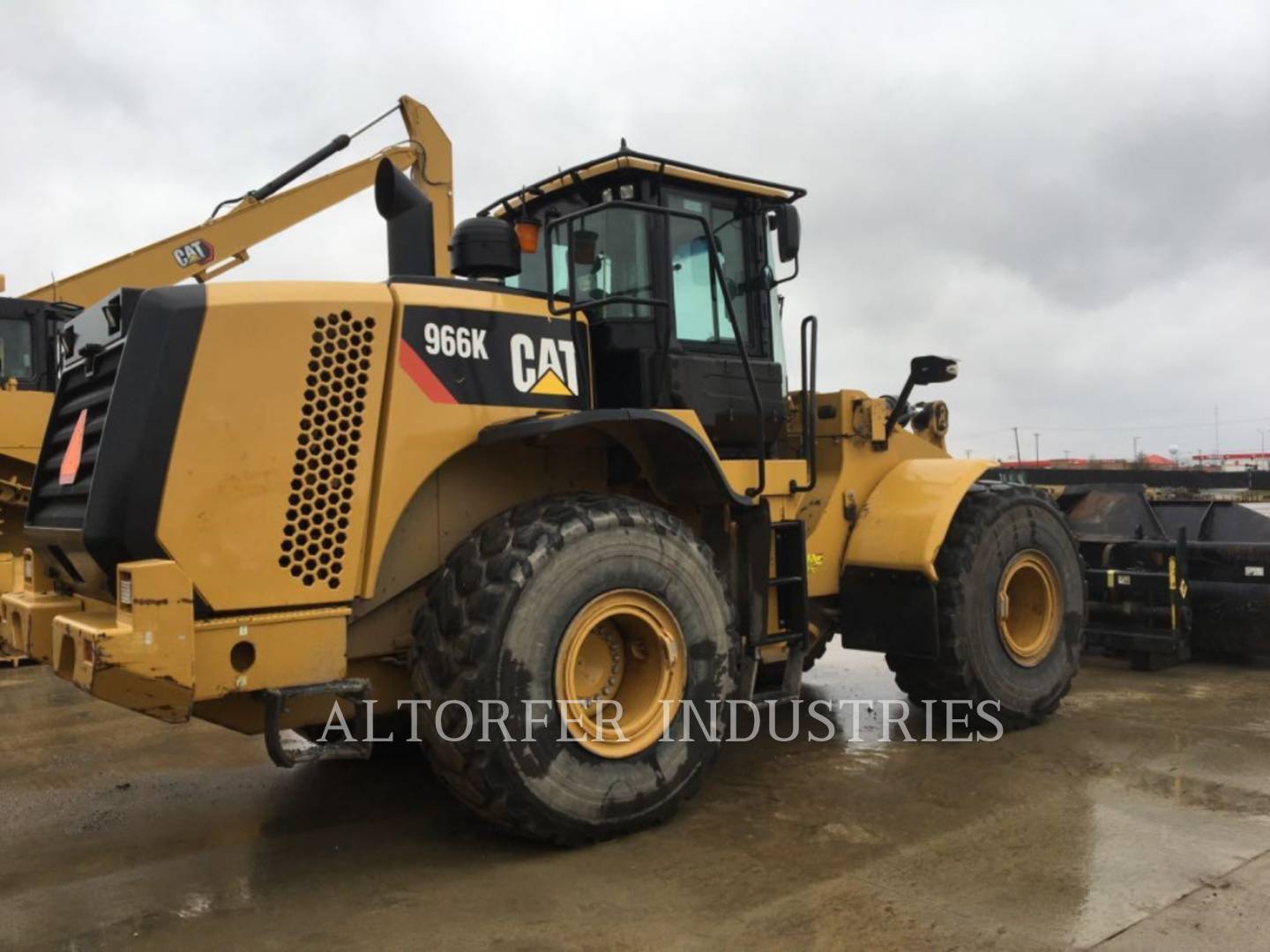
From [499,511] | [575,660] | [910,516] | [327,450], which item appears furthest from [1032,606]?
[327,450]

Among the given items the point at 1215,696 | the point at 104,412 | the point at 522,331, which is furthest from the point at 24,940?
the point at 1215,696

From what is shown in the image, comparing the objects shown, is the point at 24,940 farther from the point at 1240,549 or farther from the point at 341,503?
the point at 1240,549

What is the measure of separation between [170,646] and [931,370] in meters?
4.18

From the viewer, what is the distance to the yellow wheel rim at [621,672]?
12.9ft

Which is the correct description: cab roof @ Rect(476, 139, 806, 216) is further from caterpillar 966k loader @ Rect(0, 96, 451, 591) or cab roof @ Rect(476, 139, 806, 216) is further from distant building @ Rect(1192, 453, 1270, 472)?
distant building @ Rect(1192, 453, 1270, 472)

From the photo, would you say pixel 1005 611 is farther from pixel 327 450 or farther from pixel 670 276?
pixel 327 450

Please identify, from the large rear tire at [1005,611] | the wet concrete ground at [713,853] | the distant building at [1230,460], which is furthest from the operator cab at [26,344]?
the distant building at [1230,460]

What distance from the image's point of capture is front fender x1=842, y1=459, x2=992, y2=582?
5438 mm

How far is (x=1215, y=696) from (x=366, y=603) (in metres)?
5.37

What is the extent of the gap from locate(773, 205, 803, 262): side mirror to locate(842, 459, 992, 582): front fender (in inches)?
58.6

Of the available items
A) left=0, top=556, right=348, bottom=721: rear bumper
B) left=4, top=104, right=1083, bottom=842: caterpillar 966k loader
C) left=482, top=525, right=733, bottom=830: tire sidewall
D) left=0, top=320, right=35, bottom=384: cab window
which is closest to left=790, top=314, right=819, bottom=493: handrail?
left=4, top=104, right=1083, bottom=842: caterpillar 966k loader

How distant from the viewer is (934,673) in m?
5.56

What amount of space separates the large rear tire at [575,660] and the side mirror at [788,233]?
1657 millimetres

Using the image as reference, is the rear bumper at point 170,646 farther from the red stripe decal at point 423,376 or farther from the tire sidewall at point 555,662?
the red stripe decal at point 423,376
